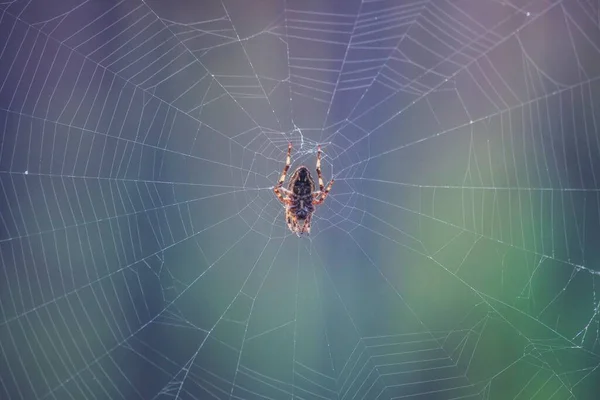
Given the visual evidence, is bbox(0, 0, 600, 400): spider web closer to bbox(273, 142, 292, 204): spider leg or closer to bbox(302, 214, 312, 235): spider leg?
bbox(302, 214, 312, 235): spider leg

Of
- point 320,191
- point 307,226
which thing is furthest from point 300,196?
point 307,226

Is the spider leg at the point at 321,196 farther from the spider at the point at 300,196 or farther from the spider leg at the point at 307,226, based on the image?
the spider leg at the point at 307,226

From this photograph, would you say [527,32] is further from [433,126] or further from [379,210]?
[379,210]

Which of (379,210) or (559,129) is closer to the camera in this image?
(559,129)

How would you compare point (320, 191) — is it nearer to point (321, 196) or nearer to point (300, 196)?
point (321, 196)

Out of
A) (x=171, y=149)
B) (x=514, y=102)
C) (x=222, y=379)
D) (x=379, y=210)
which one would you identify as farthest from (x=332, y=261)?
(x=514, y=102)

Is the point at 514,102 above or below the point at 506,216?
above

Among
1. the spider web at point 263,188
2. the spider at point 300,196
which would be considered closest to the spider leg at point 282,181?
the spider at point 300,196
